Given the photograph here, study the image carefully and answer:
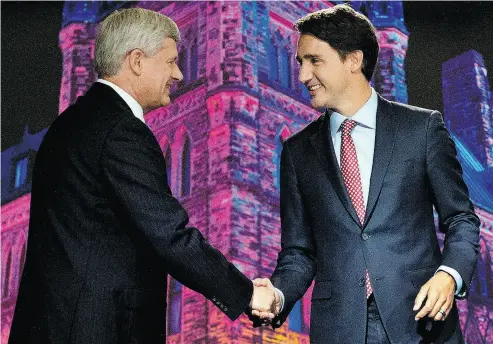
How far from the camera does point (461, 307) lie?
1859 centimetres

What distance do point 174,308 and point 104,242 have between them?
39.2 feet

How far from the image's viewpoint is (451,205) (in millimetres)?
2955

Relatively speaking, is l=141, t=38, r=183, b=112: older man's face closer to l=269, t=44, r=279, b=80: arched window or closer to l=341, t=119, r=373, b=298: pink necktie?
l=341, t=119, r=373, b=298: pink necktie

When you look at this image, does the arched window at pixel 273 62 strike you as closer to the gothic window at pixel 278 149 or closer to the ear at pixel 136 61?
the gothic window at pixel 278 149

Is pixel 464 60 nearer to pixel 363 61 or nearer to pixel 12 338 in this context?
pixel 363 61

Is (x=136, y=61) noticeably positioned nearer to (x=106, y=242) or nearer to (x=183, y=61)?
(x=106, y=242)

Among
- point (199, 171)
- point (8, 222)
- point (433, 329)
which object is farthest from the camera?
point (8, 222)

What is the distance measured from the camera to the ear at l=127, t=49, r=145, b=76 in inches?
121

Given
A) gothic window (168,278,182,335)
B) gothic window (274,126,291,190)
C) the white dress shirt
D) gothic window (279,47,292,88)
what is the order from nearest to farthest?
the white dress shirt, gothic window (168,278,182,335), gothic window (274,126,291,190), gothic window (279,47,292,88)

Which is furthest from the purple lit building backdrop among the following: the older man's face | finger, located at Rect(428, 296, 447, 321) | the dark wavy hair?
finger, located at Rect(428, 296, 447, 321)

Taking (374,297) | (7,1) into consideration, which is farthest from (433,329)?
(7,1)

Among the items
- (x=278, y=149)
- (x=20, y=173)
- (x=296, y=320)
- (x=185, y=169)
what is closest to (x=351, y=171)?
(x=296, y=320)

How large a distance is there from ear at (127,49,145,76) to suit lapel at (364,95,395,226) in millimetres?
981

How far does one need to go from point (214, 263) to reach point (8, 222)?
1578cm
